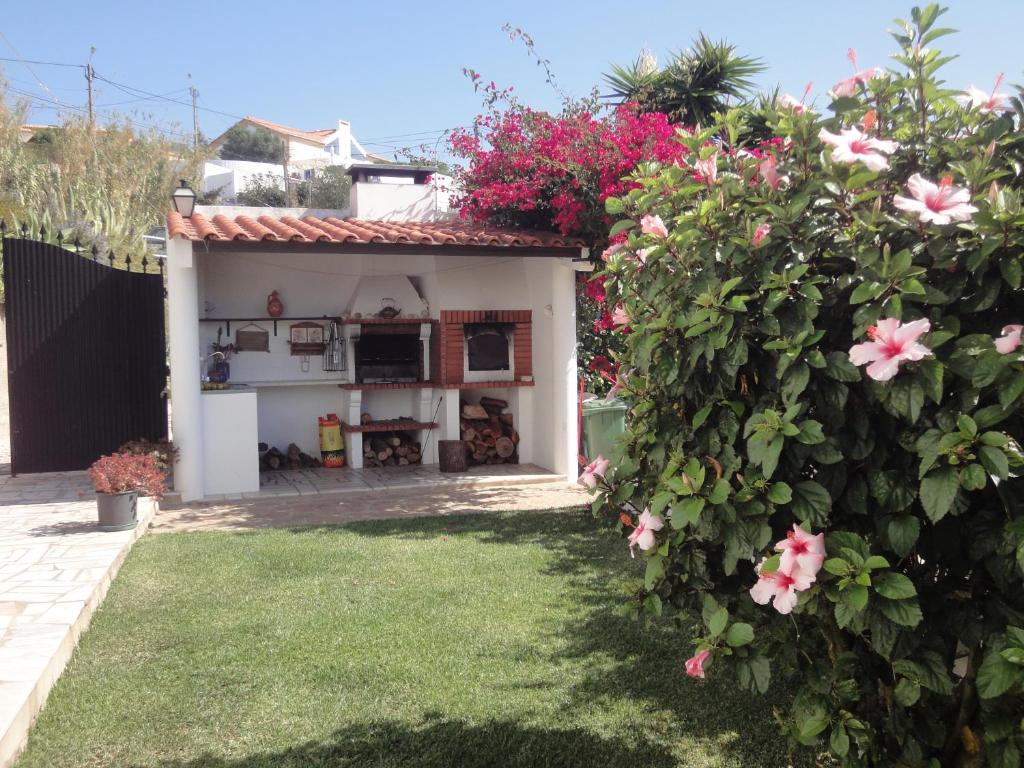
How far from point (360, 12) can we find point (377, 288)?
250 inches

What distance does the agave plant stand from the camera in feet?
37.7

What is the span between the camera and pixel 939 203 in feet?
6.91

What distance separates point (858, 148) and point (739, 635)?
138 cm

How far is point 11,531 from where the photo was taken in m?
7.47

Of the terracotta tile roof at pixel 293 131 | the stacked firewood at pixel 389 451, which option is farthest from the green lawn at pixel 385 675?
the terracotta tile roof at pixel 293 131

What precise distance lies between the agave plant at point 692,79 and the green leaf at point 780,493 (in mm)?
10054

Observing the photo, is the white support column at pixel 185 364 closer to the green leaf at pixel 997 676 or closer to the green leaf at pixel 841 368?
the green leaf at pixel 841 368

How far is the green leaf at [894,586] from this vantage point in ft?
6.84

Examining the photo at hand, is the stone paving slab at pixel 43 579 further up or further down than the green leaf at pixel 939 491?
further down

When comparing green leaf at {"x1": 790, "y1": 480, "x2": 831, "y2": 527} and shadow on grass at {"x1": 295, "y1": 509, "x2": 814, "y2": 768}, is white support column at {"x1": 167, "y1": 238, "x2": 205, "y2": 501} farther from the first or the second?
green leaf at {"x1": 790, "y1": 480, "x2": 831, "y2": 527}

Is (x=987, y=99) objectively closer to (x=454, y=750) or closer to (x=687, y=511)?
(x=687, y=511)

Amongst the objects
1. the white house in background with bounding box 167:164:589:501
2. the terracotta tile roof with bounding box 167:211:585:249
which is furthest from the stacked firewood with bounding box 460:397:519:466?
the terracotta tile roof with bounding box 167:211:585:249

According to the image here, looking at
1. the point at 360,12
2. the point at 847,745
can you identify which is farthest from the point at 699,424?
the point at 360,12

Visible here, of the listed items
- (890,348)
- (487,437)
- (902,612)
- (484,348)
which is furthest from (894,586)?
(487,437)
